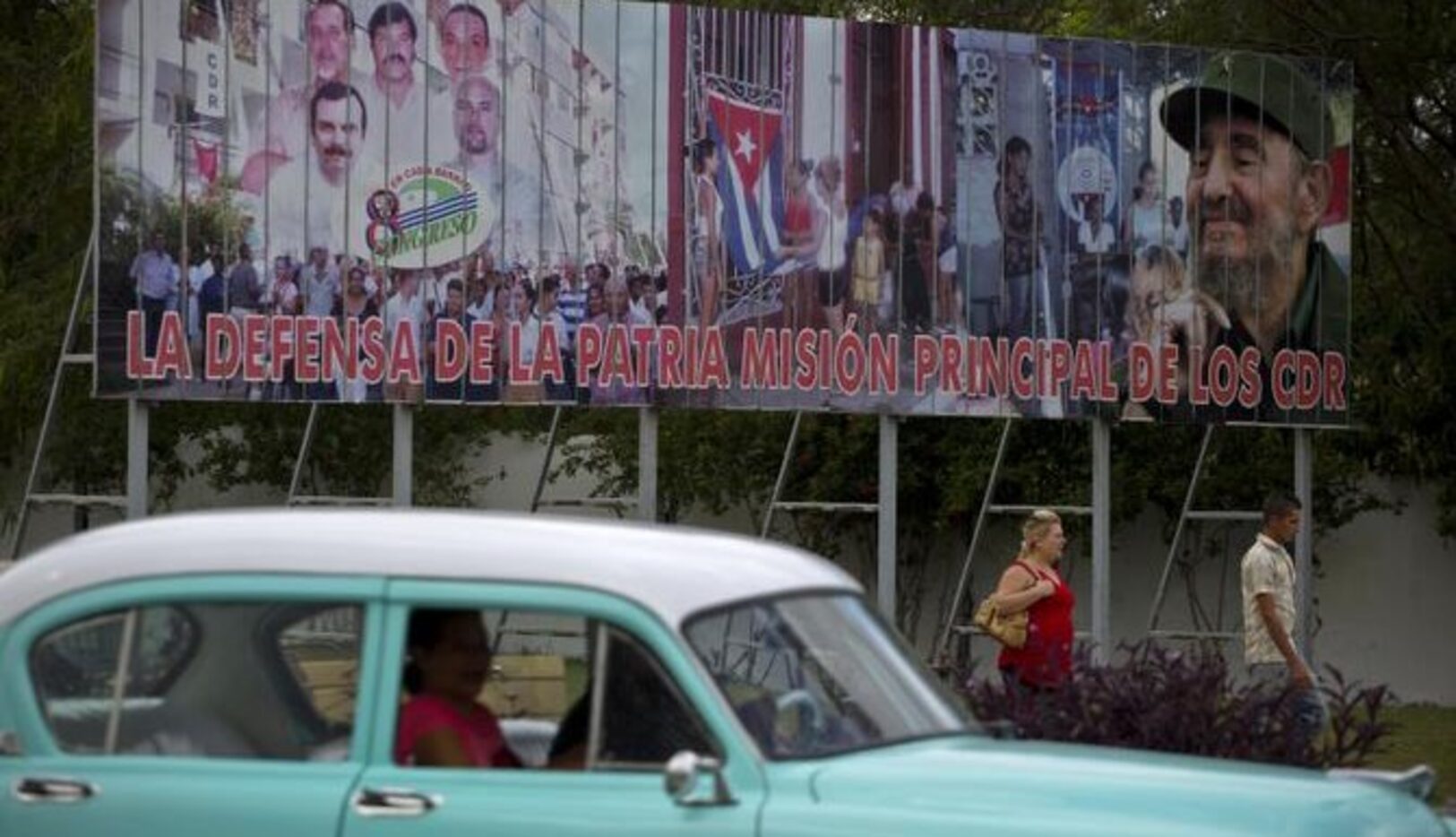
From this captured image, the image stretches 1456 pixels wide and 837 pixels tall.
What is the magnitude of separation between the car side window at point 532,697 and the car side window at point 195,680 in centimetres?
23

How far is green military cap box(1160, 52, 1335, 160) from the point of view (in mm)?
20453

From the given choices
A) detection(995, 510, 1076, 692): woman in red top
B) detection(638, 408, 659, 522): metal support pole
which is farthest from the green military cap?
detection(995, 510, 1076, 692): woman in red top

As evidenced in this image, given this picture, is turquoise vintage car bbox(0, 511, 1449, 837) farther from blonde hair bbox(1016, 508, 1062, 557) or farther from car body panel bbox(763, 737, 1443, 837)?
blonde hair bbox(1016, 508, 1062, 557)

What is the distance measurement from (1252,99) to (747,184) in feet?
13.8

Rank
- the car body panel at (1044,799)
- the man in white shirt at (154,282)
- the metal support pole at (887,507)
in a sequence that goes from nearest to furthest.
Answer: the car body panel at (1044,799) < the man in white shirt at (154,282) < the metal support pole at (887,507)

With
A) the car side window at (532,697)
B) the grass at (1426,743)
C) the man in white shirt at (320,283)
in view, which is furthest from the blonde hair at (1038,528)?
the car side window at (532,697)

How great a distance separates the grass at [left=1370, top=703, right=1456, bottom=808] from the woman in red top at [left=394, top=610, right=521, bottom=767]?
874cm

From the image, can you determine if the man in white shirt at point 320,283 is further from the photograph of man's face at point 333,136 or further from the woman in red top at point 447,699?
the woman in red top at point 447,699

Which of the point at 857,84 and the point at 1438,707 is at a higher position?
the point at 857,84

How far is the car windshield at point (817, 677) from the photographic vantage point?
6770 mm

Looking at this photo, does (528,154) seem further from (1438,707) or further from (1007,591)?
(1438,707)

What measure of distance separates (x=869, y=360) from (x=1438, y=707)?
908cm

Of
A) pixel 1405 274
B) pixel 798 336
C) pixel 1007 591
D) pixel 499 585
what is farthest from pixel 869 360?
pixel 499 585

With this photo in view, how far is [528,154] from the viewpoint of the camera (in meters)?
18.3
